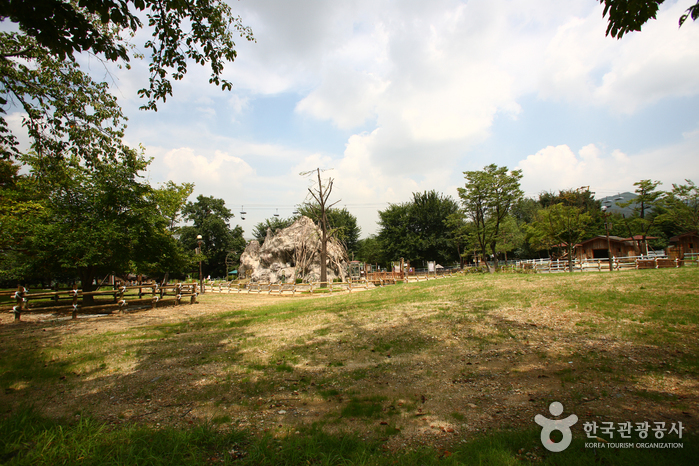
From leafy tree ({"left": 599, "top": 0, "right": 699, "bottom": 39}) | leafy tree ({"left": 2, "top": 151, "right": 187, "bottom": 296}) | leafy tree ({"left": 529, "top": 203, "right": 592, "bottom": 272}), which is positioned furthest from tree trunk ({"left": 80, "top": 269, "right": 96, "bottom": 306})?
leafy tree ({"left": 529, "top": 203, "right": 592, "bottom": 272})

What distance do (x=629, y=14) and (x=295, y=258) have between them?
38.1m

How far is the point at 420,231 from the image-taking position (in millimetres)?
54906

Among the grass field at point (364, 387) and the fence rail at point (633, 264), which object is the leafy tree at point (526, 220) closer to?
the fence rail at point (633, 264)

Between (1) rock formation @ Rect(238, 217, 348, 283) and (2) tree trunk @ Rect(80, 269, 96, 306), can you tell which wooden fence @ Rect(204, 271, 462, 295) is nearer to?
(1) rock formation @ Rect(238, 217, 348, 283)

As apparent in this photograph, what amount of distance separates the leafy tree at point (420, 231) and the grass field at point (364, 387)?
140ft

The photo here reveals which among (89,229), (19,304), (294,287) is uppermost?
(89,229)

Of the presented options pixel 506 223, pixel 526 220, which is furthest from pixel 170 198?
pixel 526 220

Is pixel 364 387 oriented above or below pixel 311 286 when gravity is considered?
below

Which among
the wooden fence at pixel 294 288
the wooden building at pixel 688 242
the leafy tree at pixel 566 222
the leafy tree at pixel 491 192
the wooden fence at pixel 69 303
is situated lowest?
the wooden fence at pixel 294 288

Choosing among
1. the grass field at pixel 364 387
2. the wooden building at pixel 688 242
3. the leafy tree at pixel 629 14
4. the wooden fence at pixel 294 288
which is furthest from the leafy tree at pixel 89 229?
the wooden building at pixel 688 242

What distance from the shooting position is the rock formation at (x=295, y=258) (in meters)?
38.6

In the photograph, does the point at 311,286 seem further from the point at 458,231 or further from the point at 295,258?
the point at 458,231

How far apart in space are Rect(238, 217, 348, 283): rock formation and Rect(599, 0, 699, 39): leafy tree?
32133 millimetres

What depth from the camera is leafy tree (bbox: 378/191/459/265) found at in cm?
5297
